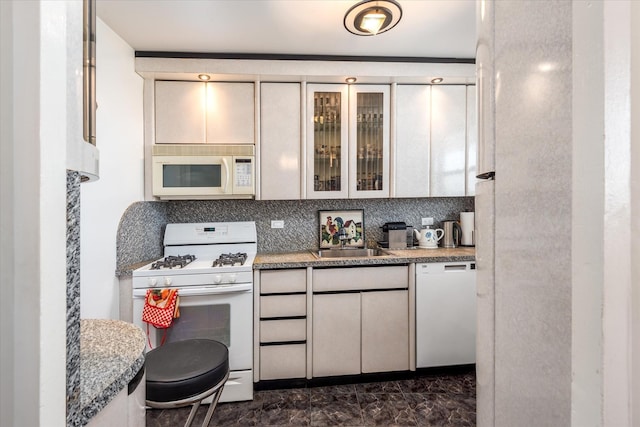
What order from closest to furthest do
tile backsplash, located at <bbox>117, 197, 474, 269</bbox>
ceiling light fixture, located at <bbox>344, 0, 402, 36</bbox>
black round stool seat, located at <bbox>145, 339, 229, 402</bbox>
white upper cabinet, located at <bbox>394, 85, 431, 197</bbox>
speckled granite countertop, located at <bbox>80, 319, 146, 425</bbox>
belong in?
speckled granite countertop, located at <bbox>80, 319, 146, 425</bbox> → black round stool seat, located at <bbox>145, 339, 229, 402</bbox> → ceiling light fixture, located at <bbox>344, 0, 402, 36</bbox> → white upper cabinet, located at <bbox>394, 85, 431, 197</bbox> → tile backsplash, located at <bbox>117, 197, 474, 269</bbox>

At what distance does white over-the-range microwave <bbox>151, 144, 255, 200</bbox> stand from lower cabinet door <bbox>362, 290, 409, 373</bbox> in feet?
4.38

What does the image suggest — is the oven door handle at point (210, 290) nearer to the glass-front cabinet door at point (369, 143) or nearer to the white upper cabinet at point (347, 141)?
the white upper cabinet at point (347, 141)

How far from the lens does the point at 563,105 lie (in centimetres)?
44

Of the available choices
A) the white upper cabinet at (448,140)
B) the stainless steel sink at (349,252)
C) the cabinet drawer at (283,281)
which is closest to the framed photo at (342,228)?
the stainless steel sink at (349,252)

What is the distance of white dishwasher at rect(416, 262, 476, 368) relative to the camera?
229cm

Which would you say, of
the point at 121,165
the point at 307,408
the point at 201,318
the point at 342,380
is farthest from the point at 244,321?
the point at 121,165

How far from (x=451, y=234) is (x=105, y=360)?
2.77m

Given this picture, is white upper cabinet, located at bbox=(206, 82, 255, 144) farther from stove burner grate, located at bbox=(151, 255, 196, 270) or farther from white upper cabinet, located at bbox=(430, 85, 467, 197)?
white upper cabinet, located at bbox=(430, 85, 467, 197)

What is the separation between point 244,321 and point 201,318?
0.30 m

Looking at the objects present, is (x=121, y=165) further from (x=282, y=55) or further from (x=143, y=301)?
(x=282, y=55)

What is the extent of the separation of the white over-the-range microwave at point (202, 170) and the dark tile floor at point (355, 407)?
1.55 m
